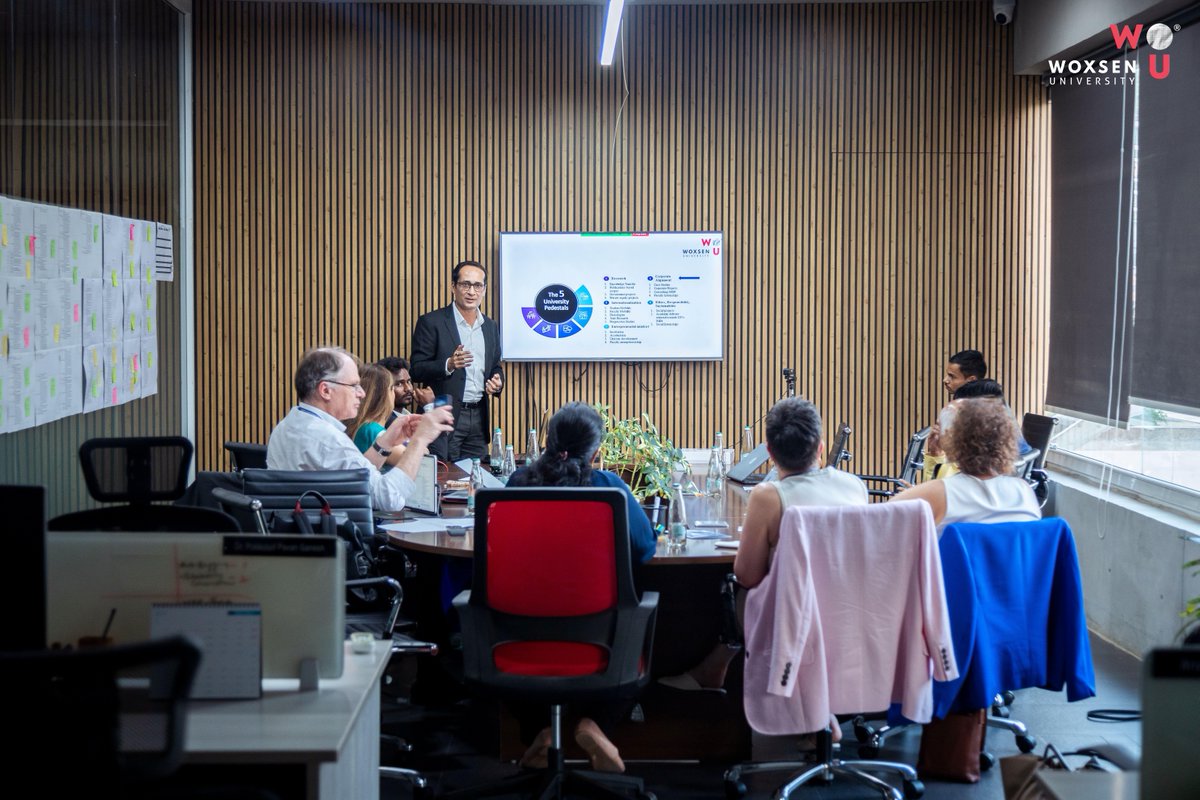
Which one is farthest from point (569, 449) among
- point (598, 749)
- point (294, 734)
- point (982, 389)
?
point (982, 389)

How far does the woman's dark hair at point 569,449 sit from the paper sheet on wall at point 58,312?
2.83 metres

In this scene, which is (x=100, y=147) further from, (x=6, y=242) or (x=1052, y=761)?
(x=1052, y=761)

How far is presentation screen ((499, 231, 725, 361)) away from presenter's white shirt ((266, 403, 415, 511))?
136 inches

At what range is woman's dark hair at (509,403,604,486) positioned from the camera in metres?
4.32

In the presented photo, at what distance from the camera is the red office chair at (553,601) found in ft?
12.6

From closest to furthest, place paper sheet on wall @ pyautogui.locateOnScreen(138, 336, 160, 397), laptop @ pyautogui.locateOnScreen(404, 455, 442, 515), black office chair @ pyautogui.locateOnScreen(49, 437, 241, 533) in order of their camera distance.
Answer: black office chair @ pyautogui.locateOnScreen(49, 437, 241, 533)
laptop @ pyautogui.locateOnScreen(404, 455, 442, 515)
paper sheet on wall @ pyautogui.locateOnScreen(138, 336, 160, 397)

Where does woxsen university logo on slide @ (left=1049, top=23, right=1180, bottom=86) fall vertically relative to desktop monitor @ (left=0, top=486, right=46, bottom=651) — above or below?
above

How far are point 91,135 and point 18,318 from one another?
1.45 m

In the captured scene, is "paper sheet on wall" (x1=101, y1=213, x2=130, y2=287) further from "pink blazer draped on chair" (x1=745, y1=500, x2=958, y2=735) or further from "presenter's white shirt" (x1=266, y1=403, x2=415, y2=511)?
"pink blazer draped on chair" (x1=745, y1=500, x2=958, y2=735)

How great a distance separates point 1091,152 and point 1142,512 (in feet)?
8.11

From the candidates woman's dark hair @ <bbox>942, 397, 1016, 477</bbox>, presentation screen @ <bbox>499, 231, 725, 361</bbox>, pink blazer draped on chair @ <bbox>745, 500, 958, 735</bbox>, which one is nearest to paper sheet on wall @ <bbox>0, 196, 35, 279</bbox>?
presentation screen @ <bbox>499, 231, 725, 361</bbox>

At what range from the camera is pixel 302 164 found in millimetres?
8523

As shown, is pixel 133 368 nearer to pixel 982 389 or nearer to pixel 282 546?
pixel 982 389

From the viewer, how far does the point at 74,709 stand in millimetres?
1996
